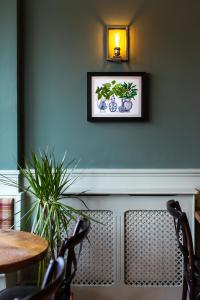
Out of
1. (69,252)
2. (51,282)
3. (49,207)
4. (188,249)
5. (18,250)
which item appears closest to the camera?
(51,282)

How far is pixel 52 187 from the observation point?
252 centimetres

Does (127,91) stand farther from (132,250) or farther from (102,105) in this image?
(132,250)

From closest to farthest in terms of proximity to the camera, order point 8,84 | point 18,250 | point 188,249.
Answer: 1. point 18,250
2. point 188,249
3. point 8,84

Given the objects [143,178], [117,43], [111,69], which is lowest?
[143,178]

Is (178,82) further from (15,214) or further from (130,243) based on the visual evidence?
(15,214)

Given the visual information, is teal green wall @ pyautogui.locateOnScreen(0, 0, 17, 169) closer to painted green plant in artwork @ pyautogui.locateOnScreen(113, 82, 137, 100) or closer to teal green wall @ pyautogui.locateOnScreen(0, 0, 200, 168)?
teal green wall @ pyautogui.locateOnScreen(0, 0, 200, 168)

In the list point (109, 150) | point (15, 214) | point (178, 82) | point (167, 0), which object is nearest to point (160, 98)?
point (178, 82)

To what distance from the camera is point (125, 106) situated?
111 inches

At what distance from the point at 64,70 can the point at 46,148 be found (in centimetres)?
64

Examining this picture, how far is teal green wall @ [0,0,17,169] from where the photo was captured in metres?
2.72

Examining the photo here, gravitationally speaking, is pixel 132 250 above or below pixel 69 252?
below

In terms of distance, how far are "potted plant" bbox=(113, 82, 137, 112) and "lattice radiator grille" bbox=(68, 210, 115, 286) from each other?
0.85 meters

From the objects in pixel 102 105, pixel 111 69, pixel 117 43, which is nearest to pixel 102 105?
pixel 102 105

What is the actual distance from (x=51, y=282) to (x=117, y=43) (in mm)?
2060
